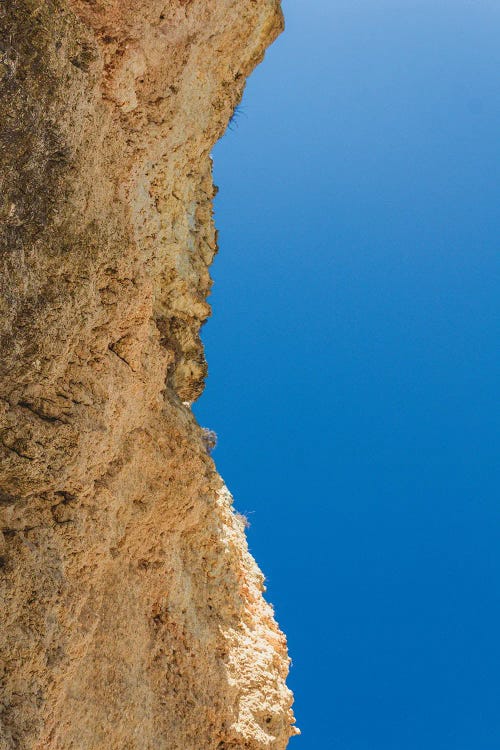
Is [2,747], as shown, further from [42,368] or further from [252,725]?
[252,725]

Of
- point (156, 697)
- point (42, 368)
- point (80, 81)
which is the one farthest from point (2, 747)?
point (80, 81)

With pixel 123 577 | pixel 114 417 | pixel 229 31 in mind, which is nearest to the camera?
pixel 114 417

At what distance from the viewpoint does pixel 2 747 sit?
315cm

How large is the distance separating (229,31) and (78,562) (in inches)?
151

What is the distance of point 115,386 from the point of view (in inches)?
167

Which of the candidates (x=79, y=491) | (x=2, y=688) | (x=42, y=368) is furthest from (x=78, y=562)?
(x=42, y=368)

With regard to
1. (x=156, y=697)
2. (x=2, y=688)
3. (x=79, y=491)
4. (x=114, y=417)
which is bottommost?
(x=2, y=688)

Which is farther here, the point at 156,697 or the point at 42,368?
the point at 156,697

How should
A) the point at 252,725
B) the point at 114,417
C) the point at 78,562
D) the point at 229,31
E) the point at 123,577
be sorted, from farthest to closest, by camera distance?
→ the point at 252,725, the point at 229,31, the point at 123,577, the point at 114,417, the point at 78,562

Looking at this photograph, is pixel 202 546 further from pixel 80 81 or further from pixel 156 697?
pixel 80 81

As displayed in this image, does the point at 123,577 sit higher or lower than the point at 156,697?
higher

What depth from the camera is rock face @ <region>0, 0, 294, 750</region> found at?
3293 mm

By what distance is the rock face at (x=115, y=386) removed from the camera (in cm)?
329

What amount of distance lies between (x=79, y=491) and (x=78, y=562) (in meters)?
0.38
